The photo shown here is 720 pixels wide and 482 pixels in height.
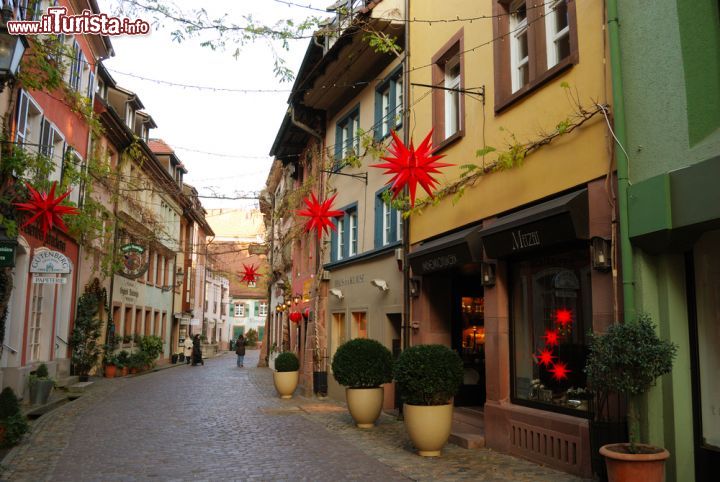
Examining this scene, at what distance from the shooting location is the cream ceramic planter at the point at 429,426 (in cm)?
904

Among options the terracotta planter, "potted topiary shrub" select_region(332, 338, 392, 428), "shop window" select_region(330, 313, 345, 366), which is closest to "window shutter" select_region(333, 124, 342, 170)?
"shop window" select_region(330, 313, 345, 366)

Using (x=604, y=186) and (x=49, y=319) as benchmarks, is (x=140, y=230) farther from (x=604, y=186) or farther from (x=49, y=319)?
(x=604, y=186)

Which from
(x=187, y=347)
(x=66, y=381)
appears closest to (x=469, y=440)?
(x=66, y=381)

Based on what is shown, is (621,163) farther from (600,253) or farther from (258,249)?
(258,249)

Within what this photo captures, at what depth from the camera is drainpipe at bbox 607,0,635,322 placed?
22.7 ft

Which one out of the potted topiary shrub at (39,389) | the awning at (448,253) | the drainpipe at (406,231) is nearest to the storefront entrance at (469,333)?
the drainpipe at (406,231)

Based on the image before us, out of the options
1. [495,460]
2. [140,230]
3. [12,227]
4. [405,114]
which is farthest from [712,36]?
[140,230]

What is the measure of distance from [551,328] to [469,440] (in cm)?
225

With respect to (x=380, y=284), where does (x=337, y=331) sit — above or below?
below

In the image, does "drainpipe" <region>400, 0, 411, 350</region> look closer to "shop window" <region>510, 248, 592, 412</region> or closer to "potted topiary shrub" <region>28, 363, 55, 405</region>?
"shop window" <region>510, 248, 592, 412</region>

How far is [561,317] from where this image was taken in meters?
8.80

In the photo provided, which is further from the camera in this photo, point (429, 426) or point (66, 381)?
point (66, 381)

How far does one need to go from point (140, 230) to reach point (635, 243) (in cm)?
2402

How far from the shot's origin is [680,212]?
6.30 metres
